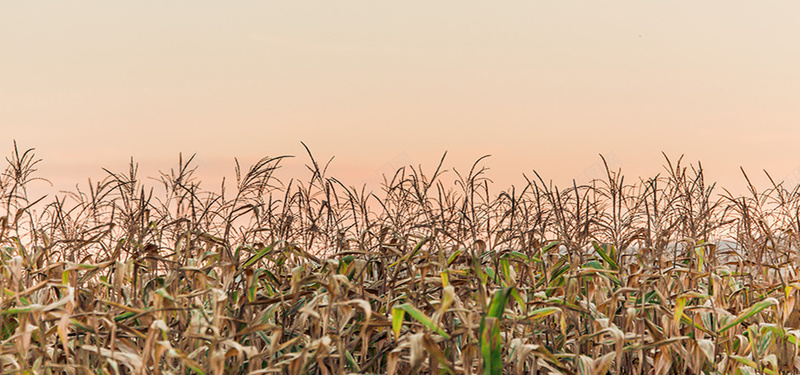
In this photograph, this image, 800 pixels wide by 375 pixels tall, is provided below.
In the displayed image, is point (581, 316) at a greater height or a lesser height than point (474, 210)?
lesser

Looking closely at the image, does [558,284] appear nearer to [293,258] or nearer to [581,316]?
[581,316]

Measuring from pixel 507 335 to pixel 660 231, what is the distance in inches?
52.4

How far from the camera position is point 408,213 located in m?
3.98

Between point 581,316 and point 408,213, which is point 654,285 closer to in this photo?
point 581,316

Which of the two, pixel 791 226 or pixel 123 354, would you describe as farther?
pixel 791 226

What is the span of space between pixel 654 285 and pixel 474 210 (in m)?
1.00

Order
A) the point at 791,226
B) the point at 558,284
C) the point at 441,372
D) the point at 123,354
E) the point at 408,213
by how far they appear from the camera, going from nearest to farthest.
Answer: the point at 123,354 < the point at 441,372 < the point at 558,284 < the point at 408,213 < the point at 791,226

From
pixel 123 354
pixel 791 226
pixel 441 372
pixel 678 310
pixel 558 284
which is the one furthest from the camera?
pixel 791 226

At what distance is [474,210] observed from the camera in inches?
152

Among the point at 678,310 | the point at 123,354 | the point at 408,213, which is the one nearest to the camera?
the point at 123,354

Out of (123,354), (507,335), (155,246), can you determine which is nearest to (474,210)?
(507,335)

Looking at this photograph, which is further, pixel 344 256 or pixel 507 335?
pixel 344 256

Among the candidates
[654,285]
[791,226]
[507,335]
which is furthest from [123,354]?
[791,226]

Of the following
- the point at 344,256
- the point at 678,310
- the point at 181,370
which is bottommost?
the point at 181,370
